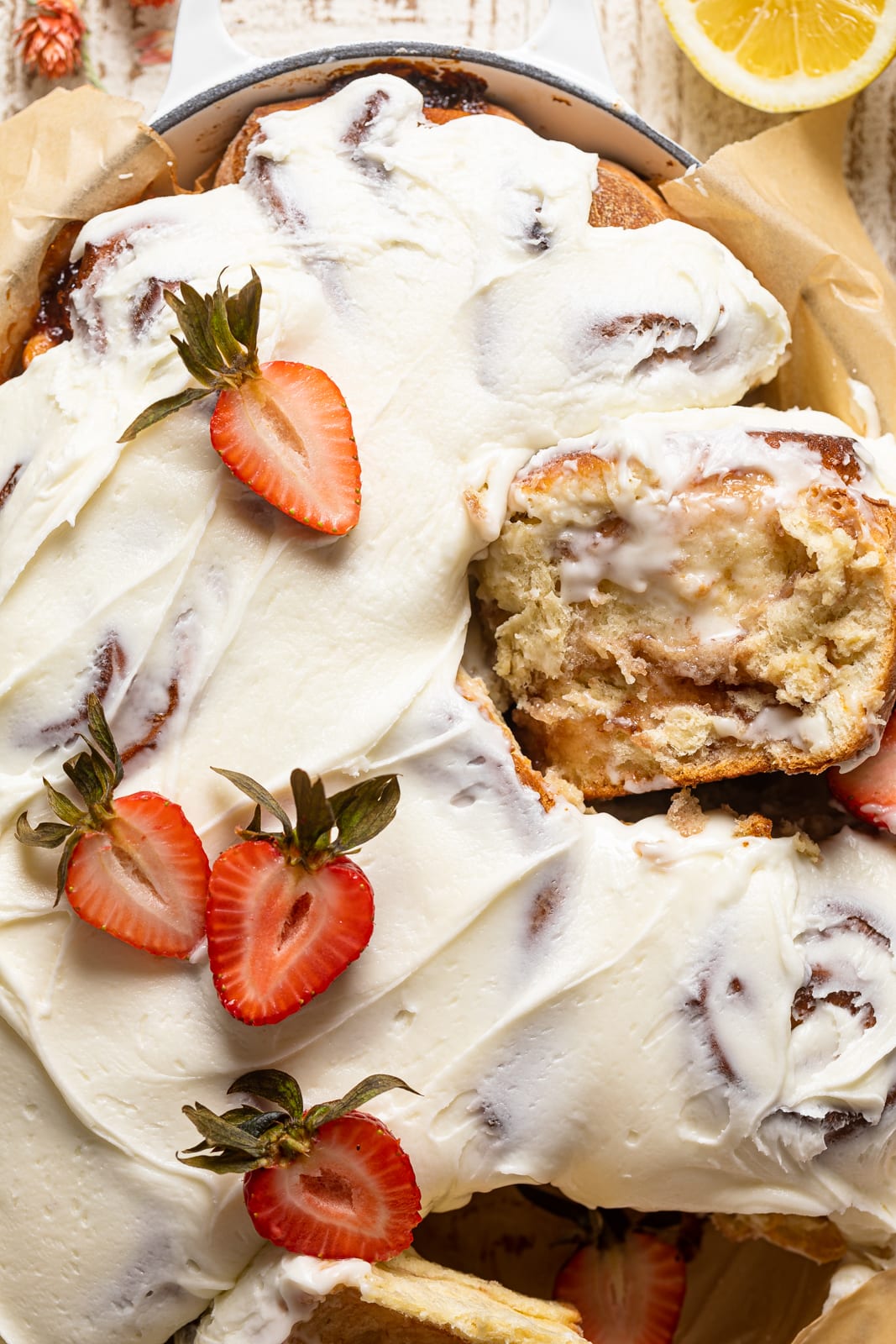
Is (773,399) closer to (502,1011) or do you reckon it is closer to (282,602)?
(282,602)

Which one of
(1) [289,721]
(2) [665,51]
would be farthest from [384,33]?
(1) [289,721]

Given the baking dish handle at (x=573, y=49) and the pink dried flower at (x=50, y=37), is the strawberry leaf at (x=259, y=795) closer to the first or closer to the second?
the baking dish handle at (x=573, y=49)

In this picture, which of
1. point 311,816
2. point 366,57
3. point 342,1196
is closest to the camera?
point 311,816

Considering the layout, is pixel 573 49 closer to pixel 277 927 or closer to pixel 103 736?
pixel 103 736

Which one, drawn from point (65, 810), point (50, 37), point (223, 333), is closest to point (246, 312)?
point (223, 333)

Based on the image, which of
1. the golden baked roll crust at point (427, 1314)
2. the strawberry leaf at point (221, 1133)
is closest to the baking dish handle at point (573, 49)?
the strawberry leaf at point (221, 1133)

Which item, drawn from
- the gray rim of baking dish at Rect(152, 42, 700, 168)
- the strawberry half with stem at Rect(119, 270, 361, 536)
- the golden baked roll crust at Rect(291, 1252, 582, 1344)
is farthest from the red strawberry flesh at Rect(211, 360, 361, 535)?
the golden baked roll crust at Rect(291, 1252, 582, 1344)
